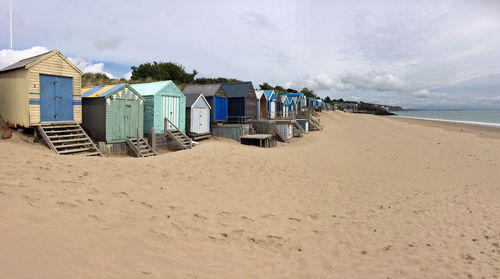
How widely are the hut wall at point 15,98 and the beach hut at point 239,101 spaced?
14.9 meters

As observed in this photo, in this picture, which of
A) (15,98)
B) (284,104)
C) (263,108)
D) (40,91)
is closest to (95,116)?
(40,91)

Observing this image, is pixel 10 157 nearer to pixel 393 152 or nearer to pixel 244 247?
pixel 244 247

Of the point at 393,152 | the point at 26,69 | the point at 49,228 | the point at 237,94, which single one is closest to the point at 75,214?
the point at 49,228

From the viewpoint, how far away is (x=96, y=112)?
13.8 meters

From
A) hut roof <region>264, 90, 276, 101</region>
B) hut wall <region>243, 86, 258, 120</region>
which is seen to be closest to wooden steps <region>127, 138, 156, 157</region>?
hut wall <region>243, 86, 258, 120</region>

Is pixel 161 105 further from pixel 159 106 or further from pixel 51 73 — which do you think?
pixel 51 73

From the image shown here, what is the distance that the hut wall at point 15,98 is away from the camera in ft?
37.2

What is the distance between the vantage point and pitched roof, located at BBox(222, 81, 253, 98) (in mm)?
24256

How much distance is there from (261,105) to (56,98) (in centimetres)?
2006

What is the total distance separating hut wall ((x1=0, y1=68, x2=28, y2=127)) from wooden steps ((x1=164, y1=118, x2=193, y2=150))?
21.4ft

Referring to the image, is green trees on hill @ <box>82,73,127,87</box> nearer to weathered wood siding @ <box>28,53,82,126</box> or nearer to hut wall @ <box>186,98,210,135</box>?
hut wall @ <box>186,98,210,135</box>

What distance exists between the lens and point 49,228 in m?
3.93

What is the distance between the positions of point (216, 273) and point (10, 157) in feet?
24.3

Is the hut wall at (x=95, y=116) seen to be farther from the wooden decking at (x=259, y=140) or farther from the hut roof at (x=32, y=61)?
the wooden decking at (x=259, y=140)
